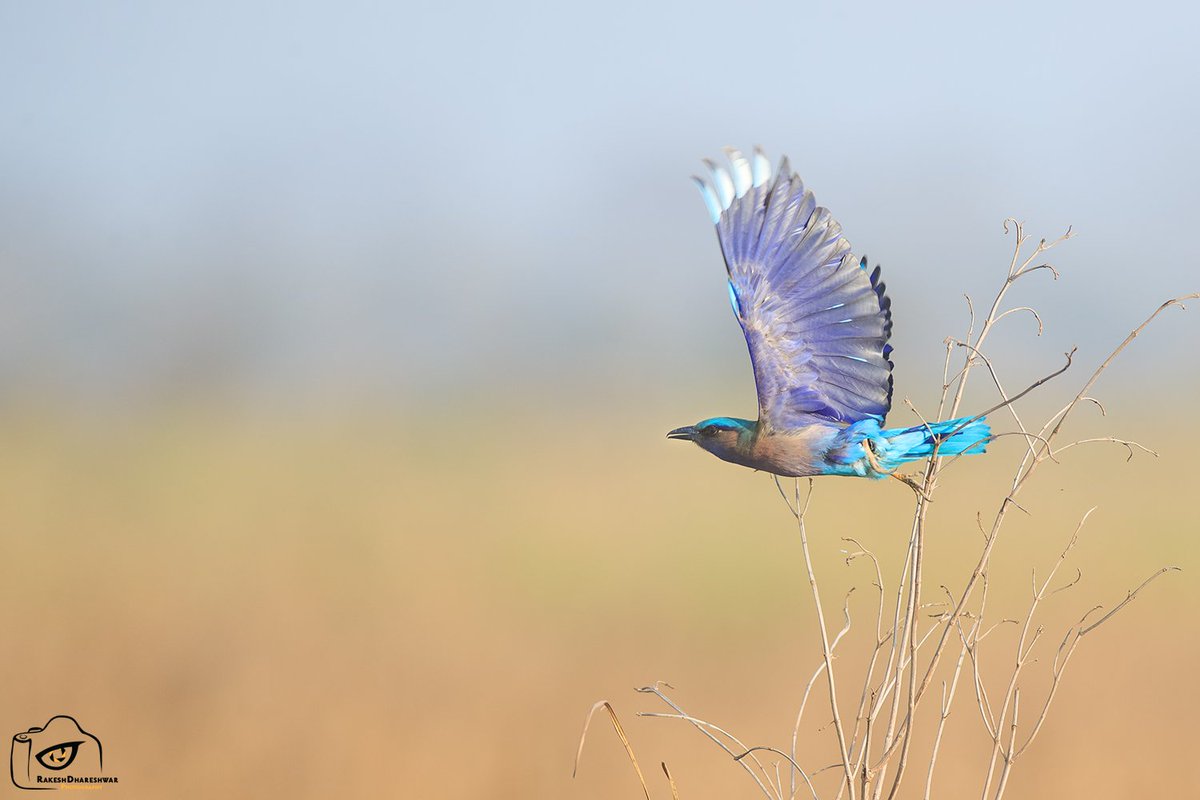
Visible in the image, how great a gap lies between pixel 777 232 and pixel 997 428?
52 cm

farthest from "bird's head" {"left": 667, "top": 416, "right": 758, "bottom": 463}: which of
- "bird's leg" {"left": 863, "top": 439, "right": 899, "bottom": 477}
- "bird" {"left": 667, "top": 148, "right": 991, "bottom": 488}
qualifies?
"bird's leg" {"left": 863, "top": 439, "right": 899, "bottom": 477}

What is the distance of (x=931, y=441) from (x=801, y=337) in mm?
285

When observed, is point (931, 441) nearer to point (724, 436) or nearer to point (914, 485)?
point (914, 485)

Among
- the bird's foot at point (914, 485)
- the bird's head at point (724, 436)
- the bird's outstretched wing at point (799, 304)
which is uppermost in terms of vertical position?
the bird's outstretched wing at point (799, 304)

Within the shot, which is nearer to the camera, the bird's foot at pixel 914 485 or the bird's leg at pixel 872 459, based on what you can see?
the bird's foot at pixel 914 485

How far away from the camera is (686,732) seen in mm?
5301

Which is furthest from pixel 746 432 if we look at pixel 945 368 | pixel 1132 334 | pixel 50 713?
pixel 50 713

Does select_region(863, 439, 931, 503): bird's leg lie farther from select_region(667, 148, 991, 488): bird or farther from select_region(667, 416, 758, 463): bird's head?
select_region(667, 416, 758, 463): bird's head

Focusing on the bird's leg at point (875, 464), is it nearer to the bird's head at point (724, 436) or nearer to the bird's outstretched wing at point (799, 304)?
the bird's outstretched wing at point (799, 304)

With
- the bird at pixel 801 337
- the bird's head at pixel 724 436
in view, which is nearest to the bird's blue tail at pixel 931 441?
the bird at pixel 801 337

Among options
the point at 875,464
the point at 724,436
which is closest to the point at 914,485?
the point at 875,464

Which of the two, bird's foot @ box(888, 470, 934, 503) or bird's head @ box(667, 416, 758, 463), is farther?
bird's head @ box(667, 416, 758, 463)

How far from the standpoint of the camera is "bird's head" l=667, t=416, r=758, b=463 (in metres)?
1.77

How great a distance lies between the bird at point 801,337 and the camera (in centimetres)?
176
